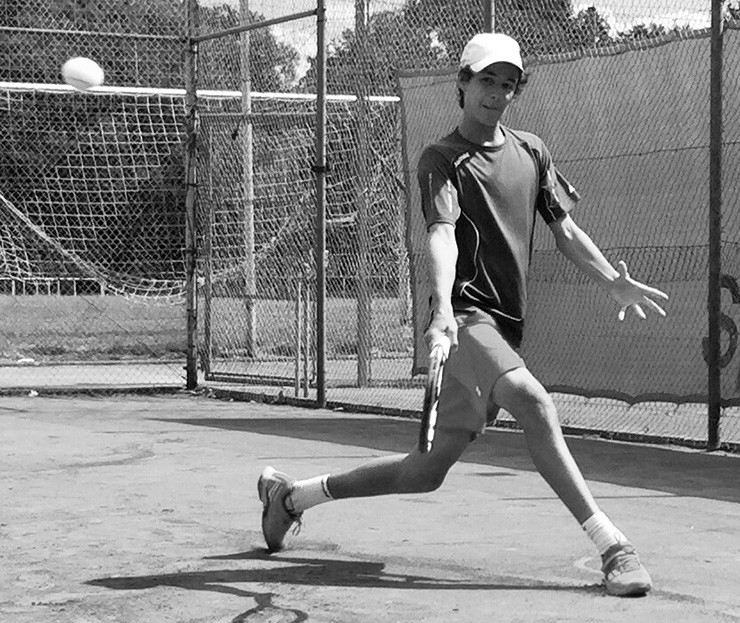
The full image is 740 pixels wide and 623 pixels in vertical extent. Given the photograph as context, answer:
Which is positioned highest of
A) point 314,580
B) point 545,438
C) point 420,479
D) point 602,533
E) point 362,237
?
point 362,237

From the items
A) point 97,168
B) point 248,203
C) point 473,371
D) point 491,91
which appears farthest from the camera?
point 97,168

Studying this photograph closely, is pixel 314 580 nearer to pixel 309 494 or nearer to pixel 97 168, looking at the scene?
pixel 309 494

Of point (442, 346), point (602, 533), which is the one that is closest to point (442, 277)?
point (442, 346)

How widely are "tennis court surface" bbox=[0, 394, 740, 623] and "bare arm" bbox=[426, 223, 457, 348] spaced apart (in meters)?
0.93

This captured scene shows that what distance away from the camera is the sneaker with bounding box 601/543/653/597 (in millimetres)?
5262

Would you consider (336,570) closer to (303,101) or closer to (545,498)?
(545,498)

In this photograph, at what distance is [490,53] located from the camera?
5590 millimetres

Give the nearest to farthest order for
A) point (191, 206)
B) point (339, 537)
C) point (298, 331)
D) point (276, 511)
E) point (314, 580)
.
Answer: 1. point (314, 580)
2. point (276, 511)
3. point (339, 537)
4. point (298, 331)
5. point (191, 206)

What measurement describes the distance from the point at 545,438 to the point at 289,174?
→ 11562mm

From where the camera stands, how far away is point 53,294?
28062 millimetres

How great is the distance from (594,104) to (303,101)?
26.3 ft

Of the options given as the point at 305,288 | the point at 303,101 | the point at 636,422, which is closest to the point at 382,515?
the point at 636,422

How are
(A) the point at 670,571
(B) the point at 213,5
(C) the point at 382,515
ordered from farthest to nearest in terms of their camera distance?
(B) the point at 213,5
(C) the point at 382,515
(A) the point at 670,571

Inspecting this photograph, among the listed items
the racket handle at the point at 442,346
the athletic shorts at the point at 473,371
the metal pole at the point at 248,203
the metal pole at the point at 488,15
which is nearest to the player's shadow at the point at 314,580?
the athletic shorts at the point at 473,371
